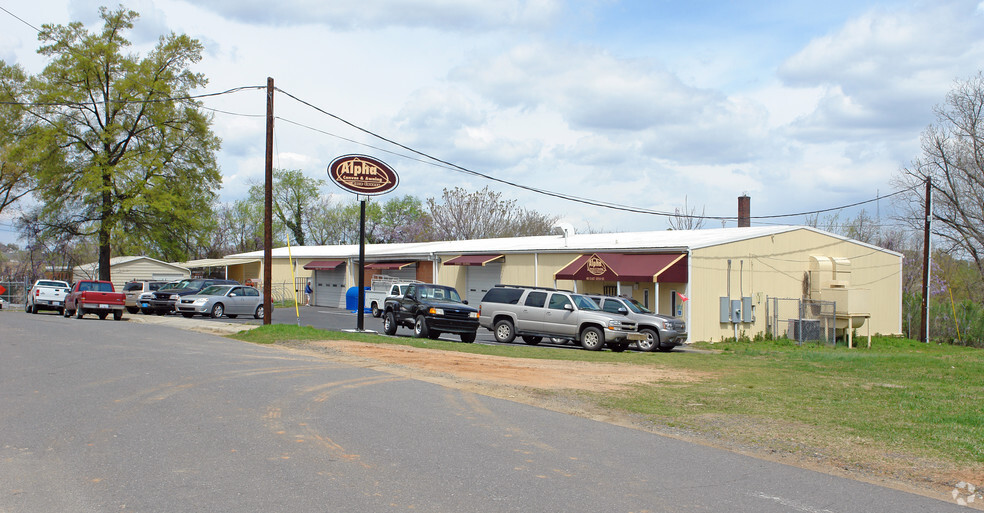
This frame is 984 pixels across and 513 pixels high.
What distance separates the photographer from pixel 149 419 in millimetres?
9156

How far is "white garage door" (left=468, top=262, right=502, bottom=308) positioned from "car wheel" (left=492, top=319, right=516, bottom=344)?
1292 cm

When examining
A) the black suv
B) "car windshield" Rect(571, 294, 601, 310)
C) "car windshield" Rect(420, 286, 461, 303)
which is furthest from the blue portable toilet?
"car windshield" Rect(571, 294, 601, 310)

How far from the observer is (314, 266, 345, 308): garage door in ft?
163

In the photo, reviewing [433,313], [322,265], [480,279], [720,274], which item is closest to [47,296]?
[322,265]

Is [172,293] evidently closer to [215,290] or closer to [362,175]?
[215,290]

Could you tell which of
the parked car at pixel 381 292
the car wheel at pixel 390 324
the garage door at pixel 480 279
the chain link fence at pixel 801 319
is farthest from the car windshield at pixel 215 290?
the chain link fence at pixel 801 319

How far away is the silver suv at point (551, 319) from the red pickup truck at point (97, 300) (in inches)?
618

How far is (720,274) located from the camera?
1145 inches

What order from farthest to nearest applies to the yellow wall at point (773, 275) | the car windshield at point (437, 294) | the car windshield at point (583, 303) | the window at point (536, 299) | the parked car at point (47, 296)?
the parked car at point (47, 296) → the yellow wall at point (773, 275) → the car windshield at point (437, 294) → the window at point (536, 299) → the car windshield at point (583, 303)

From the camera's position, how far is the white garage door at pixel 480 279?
38.1 metres

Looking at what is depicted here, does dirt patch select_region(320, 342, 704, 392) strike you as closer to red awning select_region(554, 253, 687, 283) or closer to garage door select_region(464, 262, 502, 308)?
red awning select_region(554, 253, 687, 283)

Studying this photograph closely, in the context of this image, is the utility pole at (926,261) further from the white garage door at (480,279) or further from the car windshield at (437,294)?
the car windshield at (437,294)

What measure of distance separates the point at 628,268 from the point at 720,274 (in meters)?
3.58

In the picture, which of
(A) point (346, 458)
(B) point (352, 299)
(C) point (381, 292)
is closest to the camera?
(A) point (346, 458)
